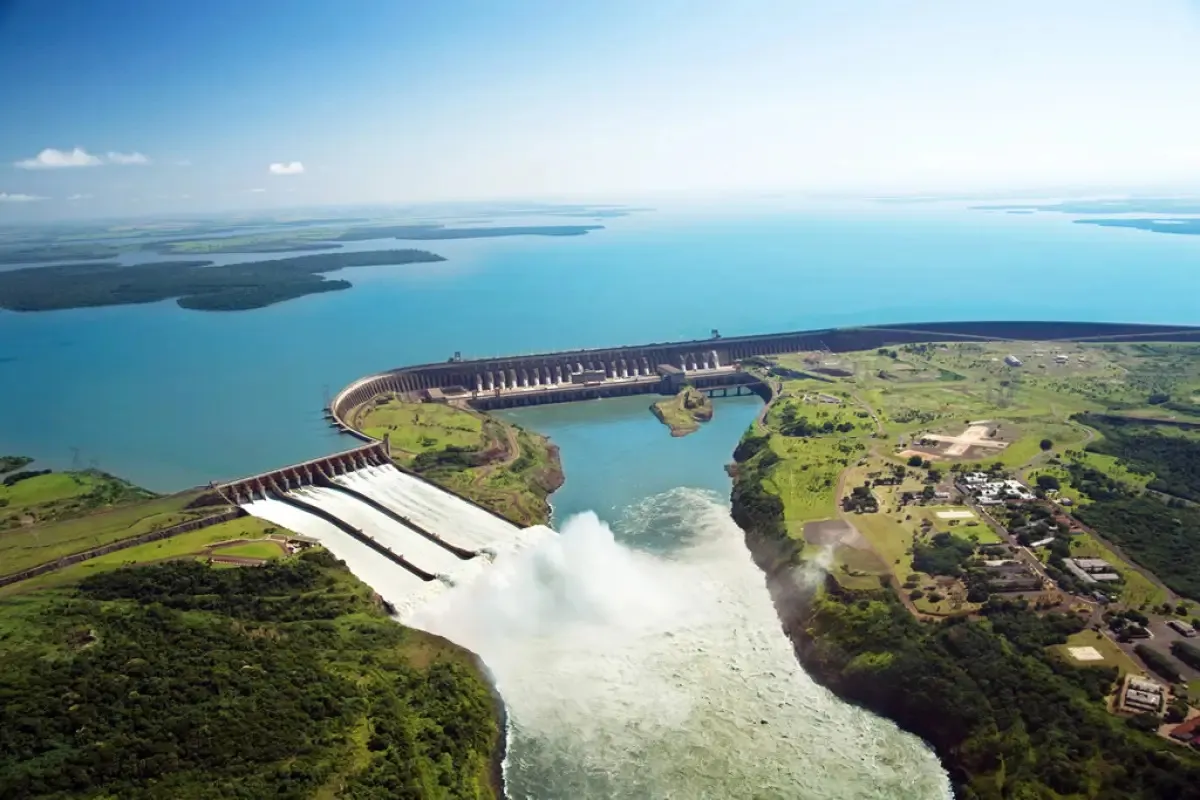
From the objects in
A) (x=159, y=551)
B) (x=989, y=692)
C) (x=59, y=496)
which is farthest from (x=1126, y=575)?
(x=59, y=496)

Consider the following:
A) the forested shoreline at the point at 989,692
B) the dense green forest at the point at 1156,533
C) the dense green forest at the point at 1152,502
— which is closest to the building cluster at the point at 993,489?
the dense green forest at the point at 1152,502

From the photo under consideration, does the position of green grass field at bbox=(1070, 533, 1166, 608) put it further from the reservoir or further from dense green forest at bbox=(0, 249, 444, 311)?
dense green forest at bbox=(0, 249, 444, 311)

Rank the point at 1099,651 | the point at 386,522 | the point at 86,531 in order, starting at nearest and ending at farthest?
the point at 1099,651, the point at 86,531, the point at 386,522

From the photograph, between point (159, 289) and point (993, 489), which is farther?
point (159, 289)

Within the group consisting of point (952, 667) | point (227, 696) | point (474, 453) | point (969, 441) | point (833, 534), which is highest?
point (227, 696)

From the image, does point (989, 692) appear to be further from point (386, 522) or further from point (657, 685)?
point (386, 522)

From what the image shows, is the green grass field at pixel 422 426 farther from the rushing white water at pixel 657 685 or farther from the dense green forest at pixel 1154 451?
the dense green forest at pixel 1154 451

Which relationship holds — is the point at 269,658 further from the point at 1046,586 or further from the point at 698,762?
the point at 1046,586

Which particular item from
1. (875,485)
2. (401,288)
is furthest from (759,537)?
(401,288)
